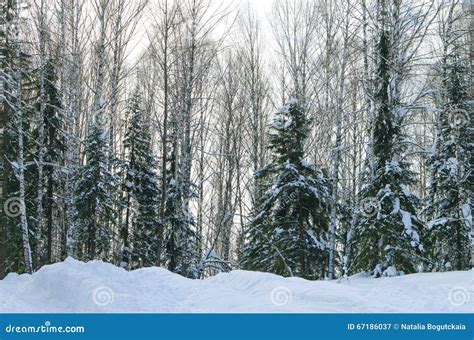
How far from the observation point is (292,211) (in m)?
16.3

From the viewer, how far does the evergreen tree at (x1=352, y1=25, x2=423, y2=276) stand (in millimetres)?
12461

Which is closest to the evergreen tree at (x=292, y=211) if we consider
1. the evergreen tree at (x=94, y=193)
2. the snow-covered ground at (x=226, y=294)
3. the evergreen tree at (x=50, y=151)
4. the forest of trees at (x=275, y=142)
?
the forest of trees at (x=275, y=142)

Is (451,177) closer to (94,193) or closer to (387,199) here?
(387,199)

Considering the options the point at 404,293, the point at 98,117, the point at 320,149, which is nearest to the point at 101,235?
the point at 98,117

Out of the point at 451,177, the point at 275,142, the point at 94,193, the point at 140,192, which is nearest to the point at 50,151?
the point at 94,193

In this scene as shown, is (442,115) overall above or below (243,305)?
above

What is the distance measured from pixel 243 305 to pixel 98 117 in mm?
11425

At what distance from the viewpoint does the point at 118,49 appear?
723 inches

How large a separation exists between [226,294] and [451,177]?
474 inches

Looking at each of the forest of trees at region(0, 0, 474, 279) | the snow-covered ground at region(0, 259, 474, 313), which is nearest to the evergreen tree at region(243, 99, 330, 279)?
the forest of trees at region(0, 0, 474, 279)

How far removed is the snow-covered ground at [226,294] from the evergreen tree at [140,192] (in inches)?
556

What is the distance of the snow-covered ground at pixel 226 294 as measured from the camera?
736 centimetres

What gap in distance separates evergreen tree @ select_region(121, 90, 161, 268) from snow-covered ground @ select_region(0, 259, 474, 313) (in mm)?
14121

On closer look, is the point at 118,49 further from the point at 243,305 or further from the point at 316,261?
the point at 243,305
